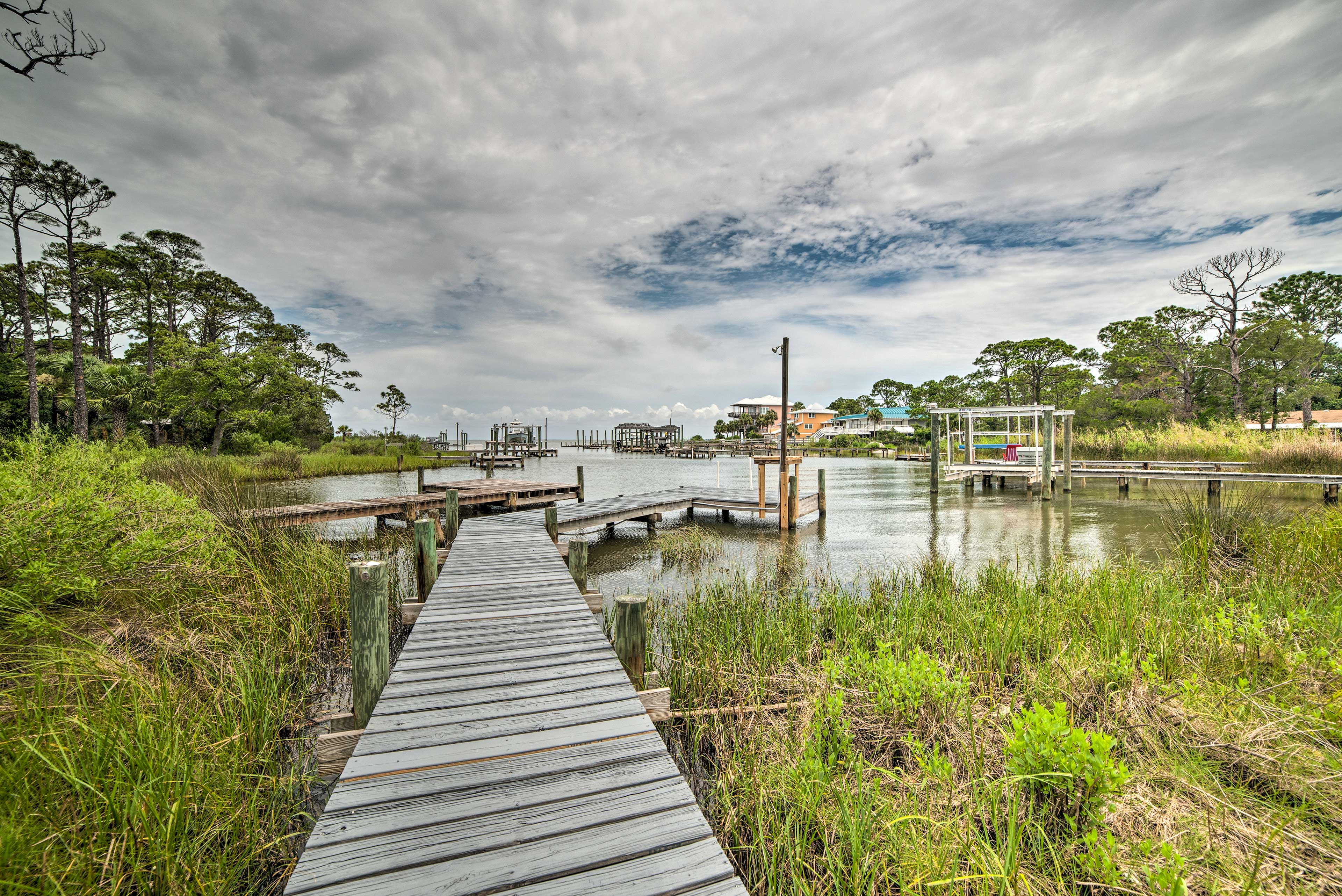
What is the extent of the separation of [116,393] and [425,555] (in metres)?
26.9

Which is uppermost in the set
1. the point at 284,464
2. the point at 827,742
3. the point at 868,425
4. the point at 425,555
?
the point at 868,425

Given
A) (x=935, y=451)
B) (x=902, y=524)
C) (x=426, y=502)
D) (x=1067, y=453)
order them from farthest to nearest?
(x=935, y=451)
(x=1067, y=453)
(x=902, y=524)
(x=426, y=502)

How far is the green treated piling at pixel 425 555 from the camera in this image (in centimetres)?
626

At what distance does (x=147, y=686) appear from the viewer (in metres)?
2.99

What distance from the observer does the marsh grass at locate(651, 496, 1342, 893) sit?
7.03ft

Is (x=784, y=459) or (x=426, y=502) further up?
(x=784, y=459)

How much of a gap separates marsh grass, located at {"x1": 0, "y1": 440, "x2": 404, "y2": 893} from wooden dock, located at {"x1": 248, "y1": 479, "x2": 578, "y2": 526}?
2230mm

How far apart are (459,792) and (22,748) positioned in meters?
2.00

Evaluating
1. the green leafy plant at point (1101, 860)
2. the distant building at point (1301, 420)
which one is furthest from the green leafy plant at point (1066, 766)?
the distant building at point (1301, 420)

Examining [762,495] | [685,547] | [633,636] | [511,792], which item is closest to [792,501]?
[762,495]

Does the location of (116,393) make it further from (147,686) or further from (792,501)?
(147,686)

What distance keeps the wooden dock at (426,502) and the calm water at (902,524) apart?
2.18 feet

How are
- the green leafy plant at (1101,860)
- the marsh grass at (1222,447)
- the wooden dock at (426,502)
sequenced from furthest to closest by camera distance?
the marsh grass at (1222,447)
the wooden dock at (426,502)
the green leafy plant at (1101,860)

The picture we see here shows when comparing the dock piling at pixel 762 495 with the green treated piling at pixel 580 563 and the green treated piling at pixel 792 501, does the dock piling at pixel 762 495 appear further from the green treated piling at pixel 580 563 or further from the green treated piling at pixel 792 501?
the green treated piling at pixel 580 563
